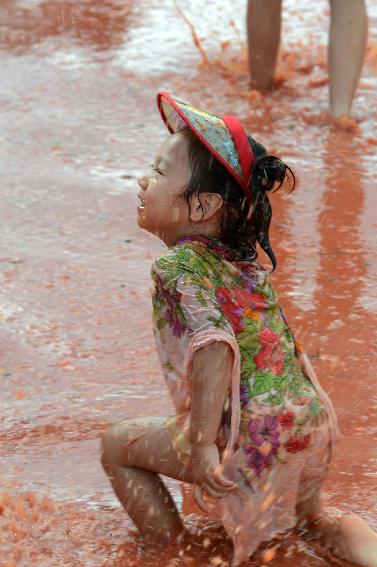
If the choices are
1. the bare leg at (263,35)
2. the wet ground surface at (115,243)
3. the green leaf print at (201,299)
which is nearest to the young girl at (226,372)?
the green leaf print at (201,299)

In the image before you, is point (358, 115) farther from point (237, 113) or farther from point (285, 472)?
point (285, 472)

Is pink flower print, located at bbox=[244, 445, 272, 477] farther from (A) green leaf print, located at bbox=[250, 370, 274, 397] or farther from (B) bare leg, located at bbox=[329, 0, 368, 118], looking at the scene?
(B) bare leg, located at bbox=[329, 0, 368, 118]

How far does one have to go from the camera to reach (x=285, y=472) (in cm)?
250

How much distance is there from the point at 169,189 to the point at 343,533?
87 cm

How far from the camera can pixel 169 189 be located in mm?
2510

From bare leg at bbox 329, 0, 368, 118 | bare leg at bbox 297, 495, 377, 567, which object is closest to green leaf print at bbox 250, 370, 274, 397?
bare leg at bbox 297, 495, 377, 567

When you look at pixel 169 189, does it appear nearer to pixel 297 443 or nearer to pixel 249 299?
pixel 249 299

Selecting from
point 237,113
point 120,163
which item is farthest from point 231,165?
point 237,113

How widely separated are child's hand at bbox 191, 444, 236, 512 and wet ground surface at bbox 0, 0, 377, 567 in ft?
0.93

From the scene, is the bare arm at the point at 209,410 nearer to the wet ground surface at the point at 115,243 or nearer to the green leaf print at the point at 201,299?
the green leaf print at the point at 201,299

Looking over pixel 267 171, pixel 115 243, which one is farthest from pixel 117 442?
pixel 115 243

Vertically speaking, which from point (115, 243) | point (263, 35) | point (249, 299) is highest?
point (249, 299)

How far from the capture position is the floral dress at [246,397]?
8.01 feet

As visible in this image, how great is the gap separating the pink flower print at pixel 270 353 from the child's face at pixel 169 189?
0.29 meters
